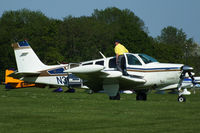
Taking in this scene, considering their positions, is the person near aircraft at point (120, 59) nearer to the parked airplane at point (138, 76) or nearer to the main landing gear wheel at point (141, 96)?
the parked airplane at point (138, 76)

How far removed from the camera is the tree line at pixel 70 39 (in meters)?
77.4

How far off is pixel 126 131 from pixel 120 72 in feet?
30.7

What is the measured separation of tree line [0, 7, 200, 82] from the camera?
77.4 metres

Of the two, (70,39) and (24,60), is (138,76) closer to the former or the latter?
(24,60)

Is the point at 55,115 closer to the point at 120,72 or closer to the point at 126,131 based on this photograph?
the point at 126,131

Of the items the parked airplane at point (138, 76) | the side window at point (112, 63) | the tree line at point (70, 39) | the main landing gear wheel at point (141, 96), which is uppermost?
the tree line at point (70, 39)

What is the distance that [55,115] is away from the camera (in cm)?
1147

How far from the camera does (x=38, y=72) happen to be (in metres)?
23.5

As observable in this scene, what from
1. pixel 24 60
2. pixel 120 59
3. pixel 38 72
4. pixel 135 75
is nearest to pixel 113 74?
pixel 120 59

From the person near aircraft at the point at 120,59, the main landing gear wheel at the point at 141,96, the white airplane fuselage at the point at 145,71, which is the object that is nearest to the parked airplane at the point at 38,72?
the white airplane fuselage at the point at 145,71

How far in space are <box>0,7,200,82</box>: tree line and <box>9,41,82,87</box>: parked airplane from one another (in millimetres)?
48009

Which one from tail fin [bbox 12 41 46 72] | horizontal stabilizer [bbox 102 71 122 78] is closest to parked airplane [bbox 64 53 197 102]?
horizontal stabilizer [bbox 102 71 122 78]

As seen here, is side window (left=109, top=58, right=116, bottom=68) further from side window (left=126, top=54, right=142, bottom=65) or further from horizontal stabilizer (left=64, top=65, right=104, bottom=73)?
horizontal stabilizer (left=64, top=65, right=104, bottom=73)

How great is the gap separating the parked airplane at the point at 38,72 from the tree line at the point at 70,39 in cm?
4801
